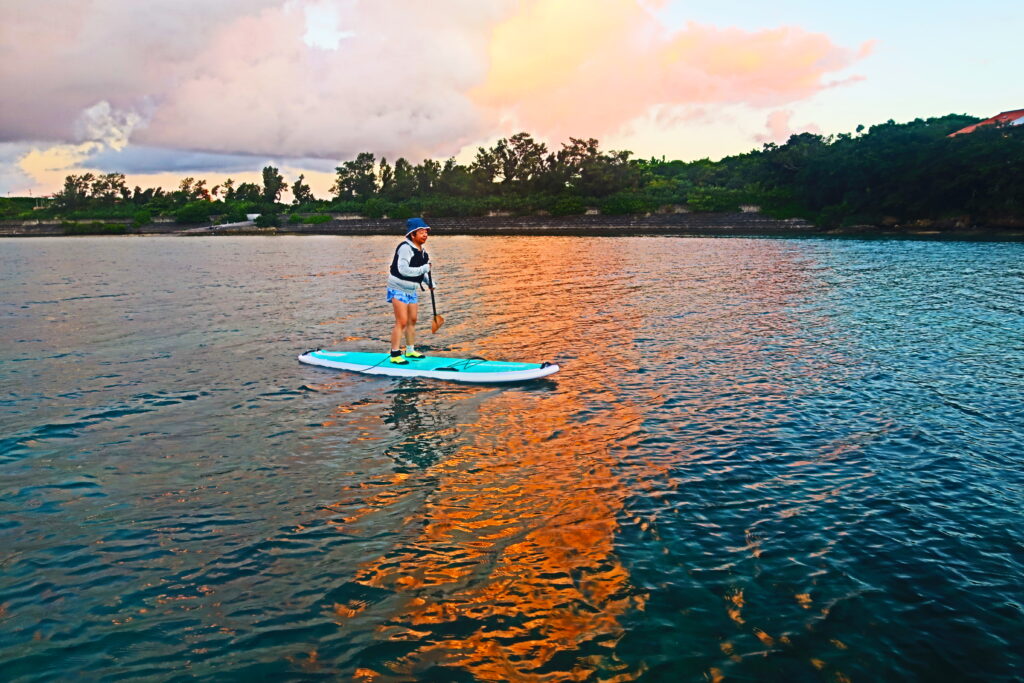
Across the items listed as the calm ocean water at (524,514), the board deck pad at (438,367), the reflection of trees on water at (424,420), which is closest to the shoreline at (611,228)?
the calm ocean water at (524,514)

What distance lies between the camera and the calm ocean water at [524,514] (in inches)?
235

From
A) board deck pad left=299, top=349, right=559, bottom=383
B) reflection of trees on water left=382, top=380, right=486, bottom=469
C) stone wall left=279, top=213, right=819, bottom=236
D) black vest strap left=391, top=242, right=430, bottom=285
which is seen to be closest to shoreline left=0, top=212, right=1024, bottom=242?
stone wall left=279, top=213, right=819, bottom=236

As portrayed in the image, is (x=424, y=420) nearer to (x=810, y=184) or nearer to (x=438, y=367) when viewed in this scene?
(x=438, y=367)

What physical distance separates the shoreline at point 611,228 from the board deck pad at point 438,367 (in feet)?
264

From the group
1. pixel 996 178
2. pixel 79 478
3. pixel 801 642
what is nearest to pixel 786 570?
pixel 801 642

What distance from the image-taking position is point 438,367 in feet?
54.4

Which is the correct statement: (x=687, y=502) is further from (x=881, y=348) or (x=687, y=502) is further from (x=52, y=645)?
(x=881, y=348)

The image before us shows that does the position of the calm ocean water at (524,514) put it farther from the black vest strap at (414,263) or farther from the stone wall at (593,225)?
the stone wall at (593,225)

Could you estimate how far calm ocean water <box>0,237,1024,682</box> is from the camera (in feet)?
19.6

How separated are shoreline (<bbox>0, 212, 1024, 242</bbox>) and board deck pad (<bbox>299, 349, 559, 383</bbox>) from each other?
8055cm

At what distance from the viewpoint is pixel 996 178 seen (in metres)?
82.1

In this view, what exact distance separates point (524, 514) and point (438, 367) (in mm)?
8426

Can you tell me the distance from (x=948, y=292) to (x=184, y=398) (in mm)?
34720

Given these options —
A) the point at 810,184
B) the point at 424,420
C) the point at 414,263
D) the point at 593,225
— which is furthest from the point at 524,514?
the point at 593,225
